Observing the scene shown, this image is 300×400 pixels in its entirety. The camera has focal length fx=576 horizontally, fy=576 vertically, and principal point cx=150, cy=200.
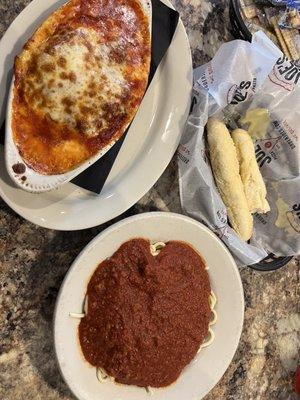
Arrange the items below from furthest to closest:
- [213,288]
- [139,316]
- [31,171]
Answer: [213,288] → [139,316] → [31,171]

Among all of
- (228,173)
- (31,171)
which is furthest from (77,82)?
(228,173)

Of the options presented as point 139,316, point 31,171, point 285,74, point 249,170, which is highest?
point 285,74

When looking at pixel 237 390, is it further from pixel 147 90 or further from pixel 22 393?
pixel 147 90

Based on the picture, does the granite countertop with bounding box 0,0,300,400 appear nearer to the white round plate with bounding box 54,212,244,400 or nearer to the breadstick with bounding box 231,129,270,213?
the white round plate with bounding box 54,212,244,400

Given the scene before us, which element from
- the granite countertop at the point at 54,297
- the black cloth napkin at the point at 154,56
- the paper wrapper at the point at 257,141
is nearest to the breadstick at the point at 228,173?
the paper wrapper at the point at 257,141

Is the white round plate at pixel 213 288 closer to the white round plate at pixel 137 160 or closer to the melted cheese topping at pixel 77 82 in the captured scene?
the white round plate at pixel 137 160

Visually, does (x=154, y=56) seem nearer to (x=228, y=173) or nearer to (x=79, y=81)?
(x=79, y=81)

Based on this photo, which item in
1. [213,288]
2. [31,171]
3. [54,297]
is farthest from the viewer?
[213,288]

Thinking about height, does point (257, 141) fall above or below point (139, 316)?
above
